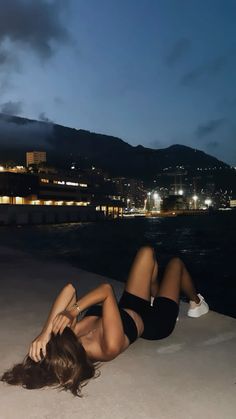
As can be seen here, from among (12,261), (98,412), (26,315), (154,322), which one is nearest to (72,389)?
(98,412)

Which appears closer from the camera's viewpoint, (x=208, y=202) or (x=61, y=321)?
(x=61, y=321)

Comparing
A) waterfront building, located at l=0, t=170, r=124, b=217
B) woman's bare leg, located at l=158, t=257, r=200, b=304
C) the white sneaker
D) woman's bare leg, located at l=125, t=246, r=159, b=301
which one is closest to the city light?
waterfront building, located at l=0, t=170, r=124, b=217

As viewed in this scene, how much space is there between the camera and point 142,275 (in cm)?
410

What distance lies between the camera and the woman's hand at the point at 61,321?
118 inches

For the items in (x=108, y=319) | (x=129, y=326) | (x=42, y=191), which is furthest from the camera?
(x=42, y=191)

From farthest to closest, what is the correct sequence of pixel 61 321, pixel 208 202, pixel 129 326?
pixel 208 202
pixel 129 326
pixel 61 321

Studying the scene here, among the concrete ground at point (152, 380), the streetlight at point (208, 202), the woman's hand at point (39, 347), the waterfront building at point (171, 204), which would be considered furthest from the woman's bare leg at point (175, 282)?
the streetlight at point (208, 202)

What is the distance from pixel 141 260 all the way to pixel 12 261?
820 cm

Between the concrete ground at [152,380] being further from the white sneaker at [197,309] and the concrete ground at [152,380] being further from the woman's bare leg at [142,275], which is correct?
the woman's bare leg at [142,275]

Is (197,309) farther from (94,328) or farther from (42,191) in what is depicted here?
(42,191)

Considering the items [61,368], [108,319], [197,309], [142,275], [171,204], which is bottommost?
[197,309]

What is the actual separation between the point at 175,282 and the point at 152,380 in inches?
46.0

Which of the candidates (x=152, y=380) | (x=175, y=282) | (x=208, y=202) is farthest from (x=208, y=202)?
(x=152, y=380)

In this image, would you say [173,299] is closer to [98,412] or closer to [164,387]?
[164,387]
